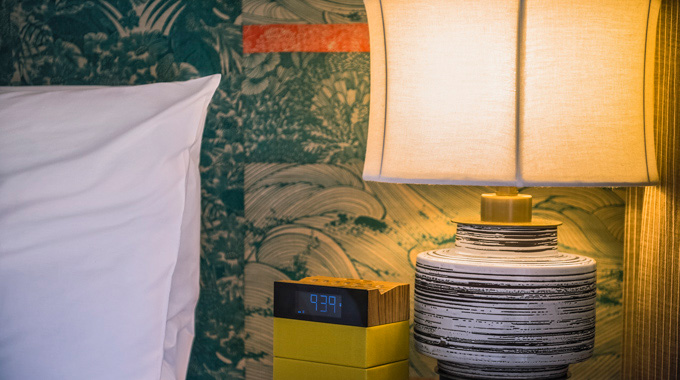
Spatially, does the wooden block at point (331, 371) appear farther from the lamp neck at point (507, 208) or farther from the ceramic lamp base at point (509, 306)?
the lamp neck at point (507, 208)

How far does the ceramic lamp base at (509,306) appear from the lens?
921 mm

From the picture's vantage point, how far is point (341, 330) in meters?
1.03

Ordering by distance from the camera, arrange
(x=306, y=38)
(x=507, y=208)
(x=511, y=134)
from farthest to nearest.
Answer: (x=306, y=38) → (x=507, y=208) → (x=511, y=134)

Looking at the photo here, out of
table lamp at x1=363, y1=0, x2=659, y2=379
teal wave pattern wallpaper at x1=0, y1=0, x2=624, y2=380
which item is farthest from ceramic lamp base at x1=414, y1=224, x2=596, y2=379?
teal wave pattern wallpaper at x1=0, y1=0, x2=624, y2=380

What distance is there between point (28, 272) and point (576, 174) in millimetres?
772

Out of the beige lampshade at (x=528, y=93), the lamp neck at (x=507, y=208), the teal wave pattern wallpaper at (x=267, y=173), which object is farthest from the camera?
the teal wave pattern wallpaper at (x=267, y=173)

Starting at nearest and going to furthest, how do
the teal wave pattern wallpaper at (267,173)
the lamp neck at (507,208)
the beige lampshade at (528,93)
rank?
the beige lampshade at (528,93), the lamp neck at (507,208), the teal wave pattern wallpaper at (267,173)

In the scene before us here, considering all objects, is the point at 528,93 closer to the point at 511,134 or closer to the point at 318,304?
the point at 511,134

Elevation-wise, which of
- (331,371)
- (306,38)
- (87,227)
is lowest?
(331,371)

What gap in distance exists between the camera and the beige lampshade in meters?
0.86

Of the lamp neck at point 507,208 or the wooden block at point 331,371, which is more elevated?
the lamp neck at point 507,208

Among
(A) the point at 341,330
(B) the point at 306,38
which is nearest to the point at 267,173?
(B) the point at 306,38

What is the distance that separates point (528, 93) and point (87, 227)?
2.17ft

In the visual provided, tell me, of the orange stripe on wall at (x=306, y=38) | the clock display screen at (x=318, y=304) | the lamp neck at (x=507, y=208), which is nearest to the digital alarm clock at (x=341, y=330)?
the clock display screen at (x=318, y=304)
